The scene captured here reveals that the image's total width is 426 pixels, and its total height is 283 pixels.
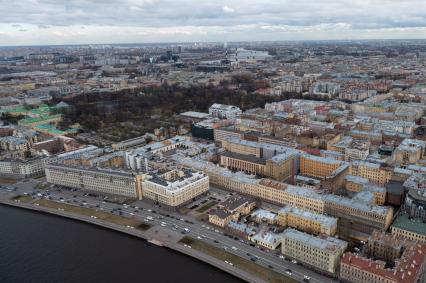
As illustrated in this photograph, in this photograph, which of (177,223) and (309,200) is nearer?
(177,223)

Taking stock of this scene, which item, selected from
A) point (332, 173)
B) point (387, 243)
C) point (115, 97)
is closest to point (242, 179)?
point (332, 173)

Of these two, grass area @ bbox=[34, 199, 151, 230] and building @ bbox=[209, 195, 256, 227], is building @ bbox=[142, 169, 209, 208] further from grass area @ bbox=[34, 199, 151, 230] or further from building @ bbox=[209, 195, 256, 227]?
building @ bbox=[209, 195, 256, 227]

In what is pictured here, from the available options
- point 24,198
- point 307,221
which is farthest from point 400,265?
point 24,198

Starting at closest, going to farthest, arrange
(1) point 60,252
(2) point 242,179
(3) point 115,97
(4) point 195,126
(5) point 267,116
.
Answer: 1. (1) point 60,252
2. (2) point 242,179
3. (4) point 195,126
4. (5) point 267,116
5. (3) point 115,97

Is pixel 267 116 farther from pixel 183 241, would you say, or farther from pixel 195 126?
pixel 183 241

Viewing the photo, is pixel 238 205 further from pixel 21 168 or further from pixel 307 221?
pixel 21 168

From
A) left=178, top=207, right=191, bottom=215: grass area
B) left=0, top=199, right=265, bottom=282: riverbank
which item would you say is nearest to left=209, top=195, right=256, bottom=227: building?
left=178, top=207, right=191, bottom=215: grass area

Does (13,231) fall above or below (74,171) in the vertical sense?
below
